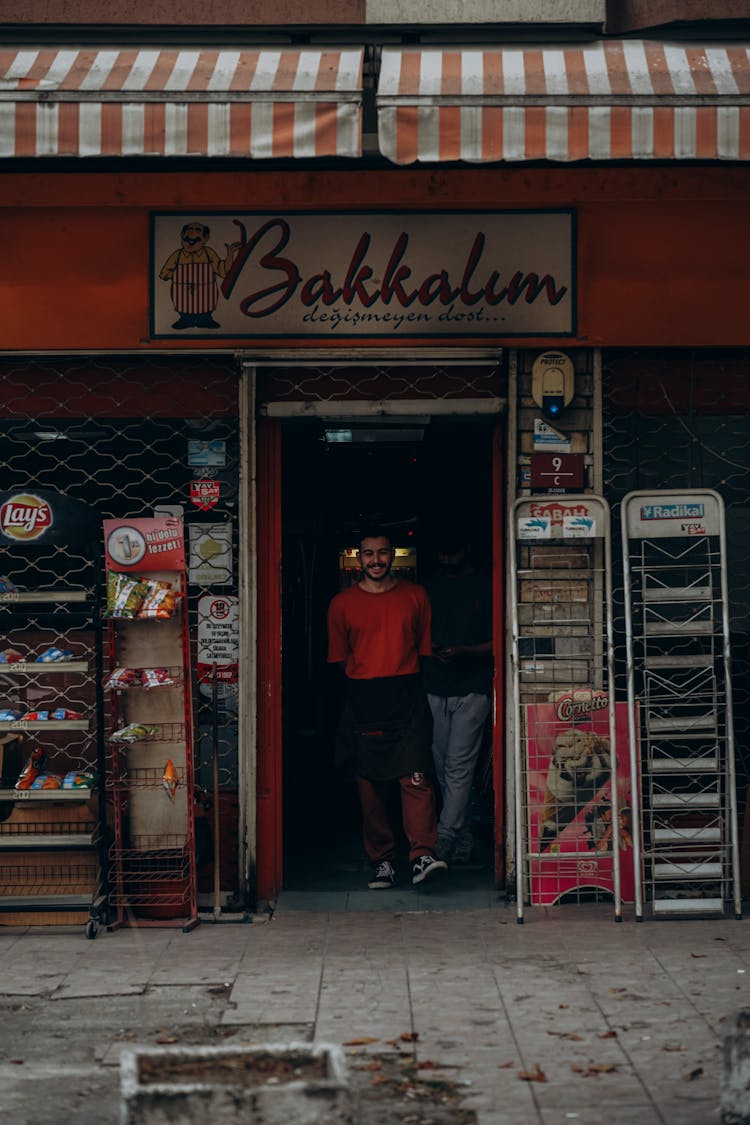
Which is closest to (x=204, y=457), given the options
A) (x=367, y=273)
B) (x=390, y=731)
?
(x=367, y=273)

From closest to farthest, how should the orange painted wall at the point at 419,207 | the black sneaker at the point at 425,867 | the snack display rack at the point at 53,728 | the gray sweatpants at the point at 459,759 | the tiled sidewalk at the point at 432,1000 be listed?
the tiled sidewalk at the point at 432,1000
the snack display rack at the point at 53,728
the orange painted wall at the point at 419,207
the black sneaker at the point at 425,867
the gray sweatpants at the point at 459,759

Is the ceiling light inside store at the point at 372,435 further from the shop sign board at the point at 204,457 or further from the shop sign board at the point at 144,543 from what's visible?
the shop sign board at the point at 144,543

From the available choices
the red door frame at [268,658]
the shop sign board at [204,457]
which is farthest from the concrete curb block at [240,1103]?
the shop sign board at [204,457]

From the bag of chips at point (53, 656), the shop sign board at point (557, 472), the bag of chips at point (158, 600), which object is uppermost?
the shop sign board at point (557, 472)

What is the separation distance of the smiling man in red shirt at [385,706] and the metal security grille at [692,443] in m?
1.23

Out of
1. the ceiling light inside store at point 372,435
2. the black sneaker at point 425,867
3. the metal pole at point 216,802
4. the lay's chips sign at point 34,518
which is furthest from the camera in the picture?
the ceiling light inside store at point 372,435

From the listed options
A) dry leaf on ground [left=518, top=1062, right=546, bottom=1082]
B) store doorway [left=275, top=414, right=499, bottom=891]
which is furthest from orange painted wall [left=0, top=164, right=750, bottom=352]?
dry leaf on ground [left=518, top=1062, right=546, bottom=1082]

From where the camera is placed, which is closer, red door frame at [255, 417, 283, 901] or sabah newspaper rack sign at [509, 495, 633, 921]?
sabah newspaper rack sign at [509, 495, 633, 921]

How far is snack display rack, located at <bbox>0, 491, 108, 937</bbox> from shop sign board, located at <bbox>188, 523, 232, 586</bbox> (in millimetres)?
601

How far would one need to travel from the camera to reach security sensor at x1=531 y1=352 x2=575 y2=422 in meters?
8.16

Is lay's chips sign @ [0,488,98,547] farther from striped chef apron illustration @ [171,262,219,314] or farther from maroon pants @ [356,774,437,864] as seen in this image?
maroon pants @ [356,774,437,864]

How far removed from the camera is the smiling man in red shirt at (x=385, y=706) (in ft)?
28.3

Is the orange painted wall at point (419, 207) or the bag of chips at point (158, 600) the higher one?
the orange painted wall at point (419, 207)

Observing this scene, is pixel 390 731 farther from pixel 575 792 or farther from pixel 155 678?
pixel 155 678
